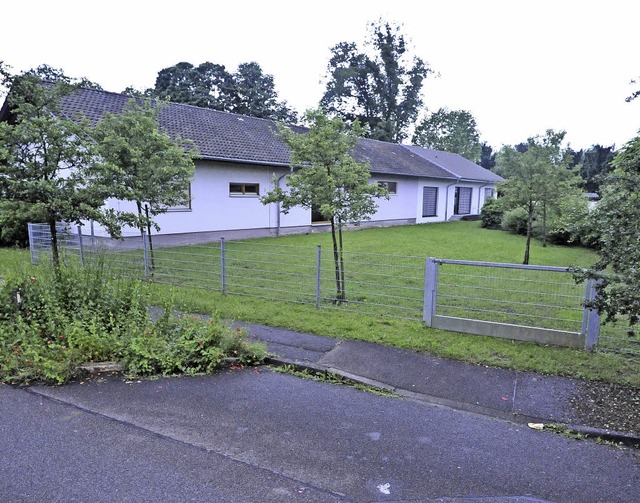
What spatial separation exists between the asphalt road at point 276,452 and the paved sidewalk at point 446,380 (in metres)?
0.23

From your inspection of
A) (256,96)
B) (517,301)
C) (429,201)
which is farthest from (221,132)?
(256,96)

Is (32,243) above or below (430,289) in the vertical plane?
below

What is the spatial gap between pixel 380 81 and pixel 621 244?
47.1 m

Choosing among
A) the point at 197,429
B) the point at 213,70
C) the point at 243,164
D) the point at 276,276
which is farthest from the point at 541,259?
the point at 213,70

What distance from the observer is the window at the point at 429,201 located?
28.2 meters

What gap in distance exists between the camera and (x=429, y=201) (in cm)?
2892

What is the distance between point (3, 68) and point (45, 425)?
5.77m

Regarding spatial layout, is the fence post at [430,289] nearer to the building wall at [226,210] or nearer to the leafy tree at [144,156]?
the leafy tree at [144,156]

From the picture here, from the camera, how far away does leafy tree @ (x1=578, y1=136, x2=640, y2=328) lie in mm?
3816

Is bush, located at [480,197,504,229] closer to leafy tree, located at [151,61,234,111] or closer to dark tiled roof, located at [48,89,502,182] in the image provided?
dark tiled roof, located at [48,89,502,182]

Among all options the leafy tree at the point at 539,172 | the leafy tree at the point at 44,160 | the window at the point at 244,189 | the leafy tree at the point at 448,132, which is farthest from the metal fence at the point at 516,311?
the leafy tree at the point at 448,132

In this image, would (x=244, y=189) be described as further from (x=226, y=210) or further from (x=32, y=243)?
(x=32, y=243)

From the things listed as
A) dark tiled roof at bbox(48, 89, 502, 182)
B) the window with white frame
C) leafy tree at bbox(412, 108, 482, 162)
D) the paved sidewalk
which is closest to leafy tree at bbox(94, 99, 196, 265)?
dark tiled roof at bbox(48, 89, 502, 182)

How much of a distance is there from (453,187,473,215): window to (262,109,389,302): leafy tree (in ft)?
84.3
